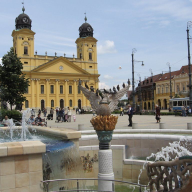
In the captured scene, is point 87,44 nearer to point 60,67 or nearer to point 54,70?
point 60,67

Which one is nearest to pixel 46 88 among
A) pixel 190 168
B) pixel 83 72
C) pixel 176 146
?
pixel 83 72

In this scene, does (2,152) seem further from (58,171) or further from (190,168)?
(190,168)

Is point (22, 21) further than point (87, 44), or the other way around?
point (87, 44)

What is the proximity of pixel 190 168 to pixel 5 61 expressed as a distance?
26954 millimetres

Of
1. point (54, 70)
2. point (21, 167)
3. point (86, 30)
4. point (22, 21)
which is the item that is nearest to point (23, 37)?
point (22, 21)

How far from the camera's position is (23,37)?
70.1 m

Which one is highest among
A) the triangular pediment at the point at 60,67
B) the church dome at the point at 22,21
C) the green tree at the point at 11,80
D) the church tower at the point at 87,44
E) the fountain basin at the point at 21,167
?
the church dome at the point at 22,21

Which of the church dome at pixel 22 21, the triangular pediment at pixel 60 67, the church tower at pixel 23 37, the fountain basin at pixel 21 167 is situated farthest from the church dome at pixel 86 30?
the fountain basin at pixel 21 167

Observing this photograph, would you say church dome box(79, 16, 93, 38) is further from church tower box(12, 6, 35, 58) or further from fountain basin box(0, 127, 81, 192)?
fountain basin box(0, 127, 81, 192)

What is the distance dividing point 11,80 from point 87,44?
176ft

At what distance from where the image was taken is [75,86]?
251ft

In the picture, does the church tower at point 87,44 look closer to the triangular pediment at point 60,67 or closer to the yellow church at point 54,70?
the yellow church at point 54,70

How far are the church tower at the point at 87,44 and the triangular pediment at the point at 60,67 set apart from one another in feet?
16.7

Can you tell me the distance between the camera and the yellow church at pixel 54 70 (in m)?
70.3
